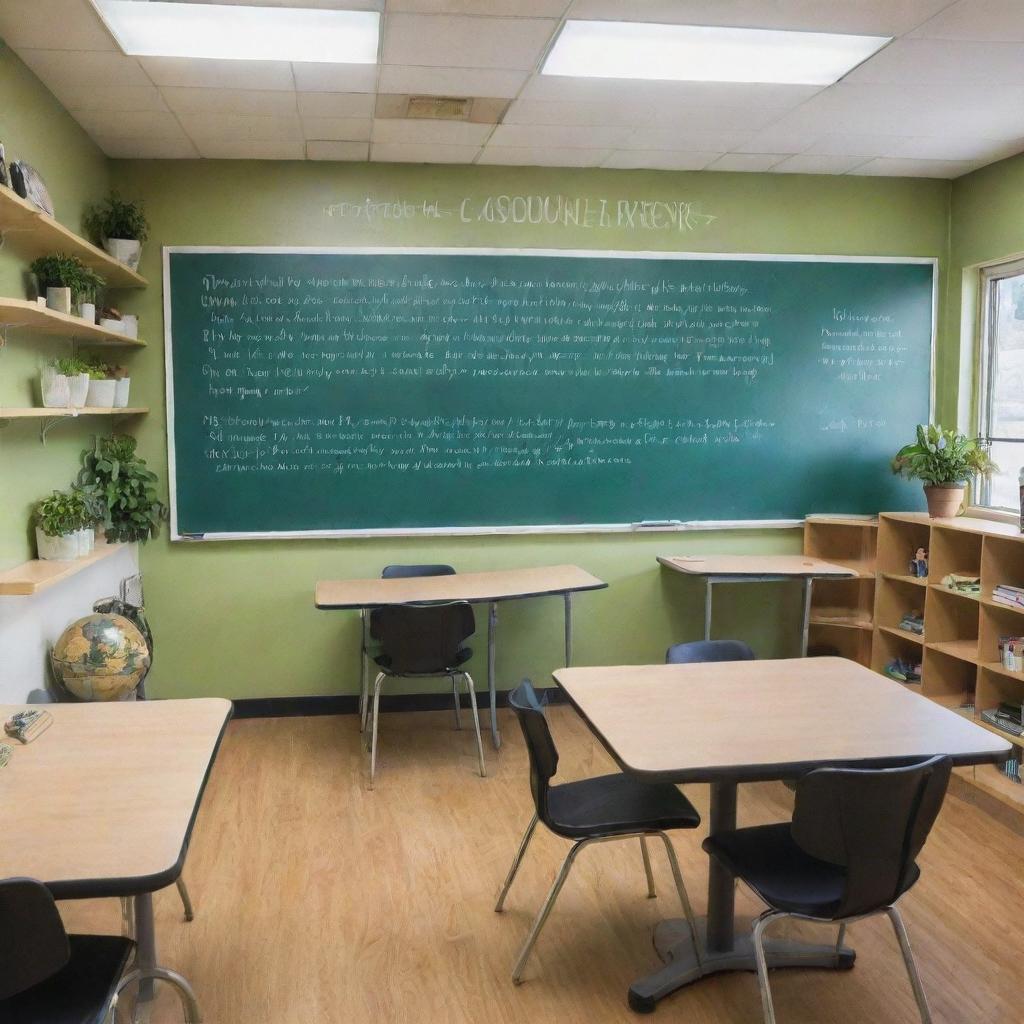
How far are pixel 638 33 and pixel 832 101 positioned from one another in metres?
1.13

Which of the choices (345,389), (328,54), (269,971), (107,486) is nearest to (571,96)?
(328,54)

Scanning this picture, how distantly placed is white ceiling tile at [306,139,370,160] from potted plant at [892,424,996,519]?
3109mm

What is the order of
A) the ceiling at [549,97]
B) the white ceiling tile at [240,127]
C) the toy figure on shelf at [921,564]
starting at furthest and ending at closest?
the toy figure on shelf at [921,564] < the white ceiling tile at [240,127] < the ceiling at [549,97]

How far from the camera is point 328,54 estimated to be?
11.5 ft

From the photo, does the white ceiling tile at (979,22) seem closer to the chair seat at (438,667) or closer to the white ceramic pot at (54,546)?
the chair seat at (438,667)

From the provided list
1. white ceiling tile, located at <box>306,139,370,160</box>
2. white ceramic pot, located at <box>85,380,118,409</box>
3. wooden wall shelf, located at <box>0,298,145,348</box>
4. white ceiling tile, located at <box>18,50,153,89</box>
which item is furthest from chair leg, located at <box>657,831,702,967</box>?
white ceiling tile, located at <box>306,139,370,160</box>

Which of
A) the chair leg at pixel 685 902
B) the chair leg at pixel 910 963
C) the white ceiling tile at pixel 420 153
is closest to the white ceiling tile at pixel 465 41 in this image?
the white ceiling tile at pixel 420 153

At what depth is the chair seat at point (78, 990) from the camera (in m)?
1.86

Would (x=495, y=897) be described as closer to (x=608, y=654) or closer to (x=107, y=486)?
(x=608, y=654)

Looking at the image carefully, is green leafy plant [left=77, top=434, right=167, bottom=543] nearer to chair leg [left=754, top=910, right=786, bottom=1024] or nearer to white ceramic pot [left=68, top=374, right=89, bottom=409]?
white ceramic pot [left=68, top=374, right=89, bottom=409]

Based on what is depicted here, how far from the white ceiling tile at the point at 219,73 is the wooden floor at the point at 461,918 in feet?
9.54

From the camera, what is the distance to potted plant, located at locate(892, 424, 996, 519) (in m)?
4.67

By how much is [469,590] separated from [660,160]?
2444 millimetres

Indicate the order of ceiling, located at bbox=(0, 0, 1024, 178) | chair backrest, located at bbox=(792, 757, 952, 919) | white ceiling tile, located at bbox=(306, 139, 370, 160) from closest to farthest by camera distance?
chair backrest, located at bbox=(792, 757, 952, 919), ceiling, located at bbox=(0, 0, 1024, 178), white ceiling tile, located at bbox=(306, 139, 370, 160)
